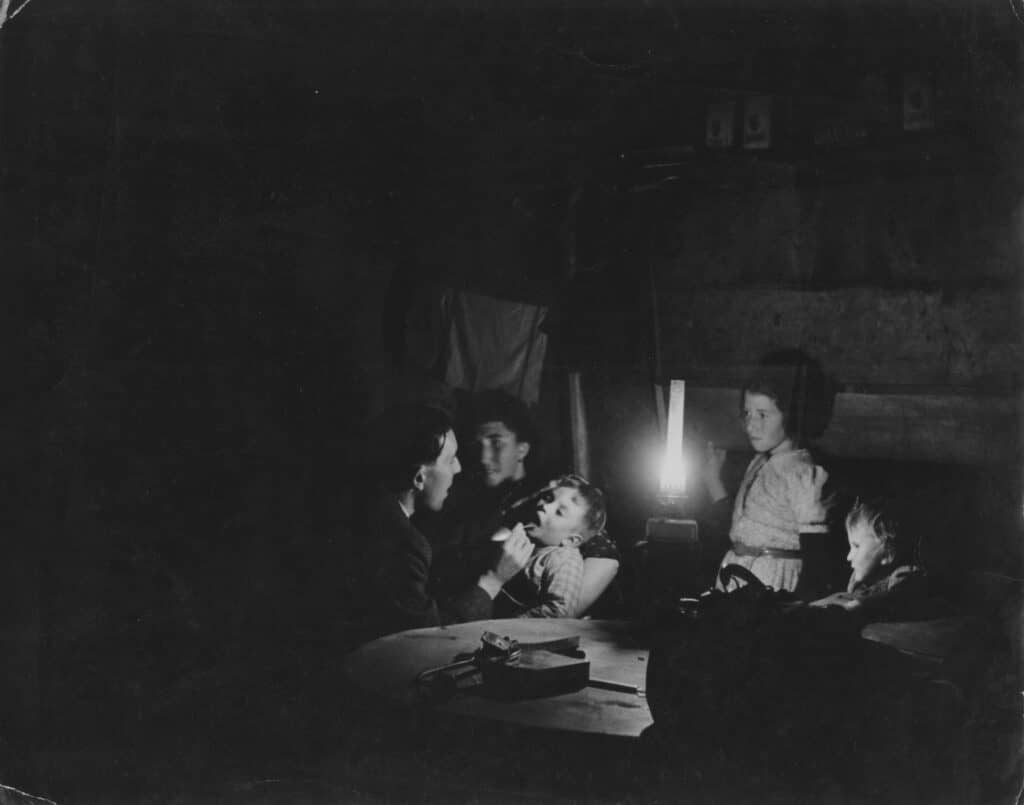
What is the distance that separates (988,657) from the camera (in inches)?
102

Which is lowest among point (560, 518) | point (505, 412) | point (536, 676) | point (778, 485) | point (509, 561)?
point (536, 676)

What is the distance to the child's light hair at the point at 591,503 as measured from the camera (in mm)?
2924

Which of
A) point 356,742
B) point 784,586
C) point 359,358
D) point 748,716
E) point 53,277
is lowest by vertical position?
point 356,742

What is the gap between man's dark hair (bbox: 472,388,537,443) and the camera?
9.83 ft

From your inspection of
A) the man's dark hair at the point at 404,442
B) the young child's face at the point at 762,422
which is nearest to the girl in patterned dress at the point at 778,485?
the young child's face at the point at 762,422

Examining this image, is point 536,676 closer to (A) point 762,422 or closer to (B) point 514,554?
(B) point 514,554

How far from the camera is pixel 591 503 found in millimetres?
2934

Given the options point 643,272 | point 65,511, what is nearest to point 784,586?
point 643,272

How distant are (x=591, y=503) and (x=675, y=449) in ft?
1.17

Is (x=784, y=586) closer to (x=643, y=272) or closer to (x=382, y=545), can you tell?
(x=643, y=272)

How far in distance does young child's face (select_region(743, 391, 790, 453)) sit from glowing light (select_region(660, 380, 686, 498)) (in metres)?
0.22

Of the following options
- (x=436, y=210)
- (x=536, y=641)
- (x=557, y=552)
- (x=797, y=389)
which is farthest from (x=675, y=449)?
(x=436, y=210)

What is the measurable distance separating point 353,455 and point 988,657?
2.24 meters

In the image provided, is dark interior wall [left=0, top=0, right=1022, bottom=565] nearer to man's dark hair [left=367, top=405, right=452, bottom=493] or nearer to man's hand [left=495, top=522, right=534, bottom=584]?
man's dark hair [left=367, top=405, right=452, bottom=493]
